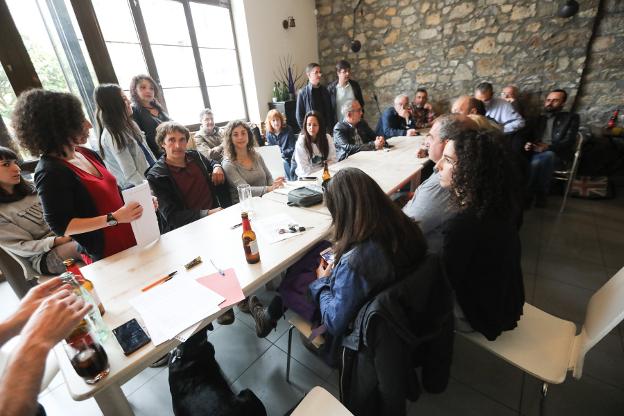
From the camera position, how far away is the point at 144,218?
1.30 metres

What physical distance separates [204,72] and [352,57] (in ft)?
8.40

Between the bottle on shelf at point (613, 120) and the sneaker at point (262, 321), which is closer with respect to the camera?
the sneaker at point (262, 321)

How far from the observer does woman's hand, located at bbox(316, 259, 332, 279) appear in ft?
3.91

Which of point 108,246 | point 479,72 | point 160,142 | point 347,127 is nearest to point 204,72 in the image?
point 347,127

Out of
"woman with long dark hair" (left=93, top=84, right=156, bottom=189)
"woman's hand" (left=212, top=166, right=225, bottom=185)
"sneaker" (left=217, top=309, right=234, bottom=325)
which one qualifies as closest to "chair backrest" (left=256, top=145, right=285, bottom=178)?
"woman's hand" (left=212, top=166, right=225, bottom=185)

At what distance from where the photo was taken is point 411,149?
9.55ft

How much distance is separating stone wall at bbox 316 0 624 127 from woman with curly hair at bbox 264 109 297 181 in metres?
2.34

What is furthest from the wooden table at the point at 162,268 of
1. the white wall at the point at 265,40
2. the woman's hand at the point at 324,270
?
the white wall at the point at 265,40

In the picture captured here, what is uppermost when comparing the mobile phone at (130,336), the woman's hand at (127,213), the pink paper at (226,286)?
the woman's hand at (127,213)

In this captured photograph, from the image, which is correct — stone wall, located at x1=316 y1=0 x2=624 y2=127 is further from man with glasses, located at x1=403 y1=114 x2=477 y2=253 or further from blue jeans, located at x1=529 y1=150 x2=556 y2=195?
man with glasses, located at x1=403 y1=114 x2=477 y2=253

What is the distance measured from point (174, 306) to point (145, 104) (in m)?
2.37

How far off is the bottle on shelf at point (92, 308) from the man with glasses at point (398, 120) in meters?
3.55

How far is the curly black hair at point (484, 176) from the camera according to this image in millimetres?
1003

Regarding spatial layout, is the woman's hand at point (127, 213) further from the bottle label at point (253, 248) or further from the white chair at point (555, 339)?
the white chair at point (555, 339)
